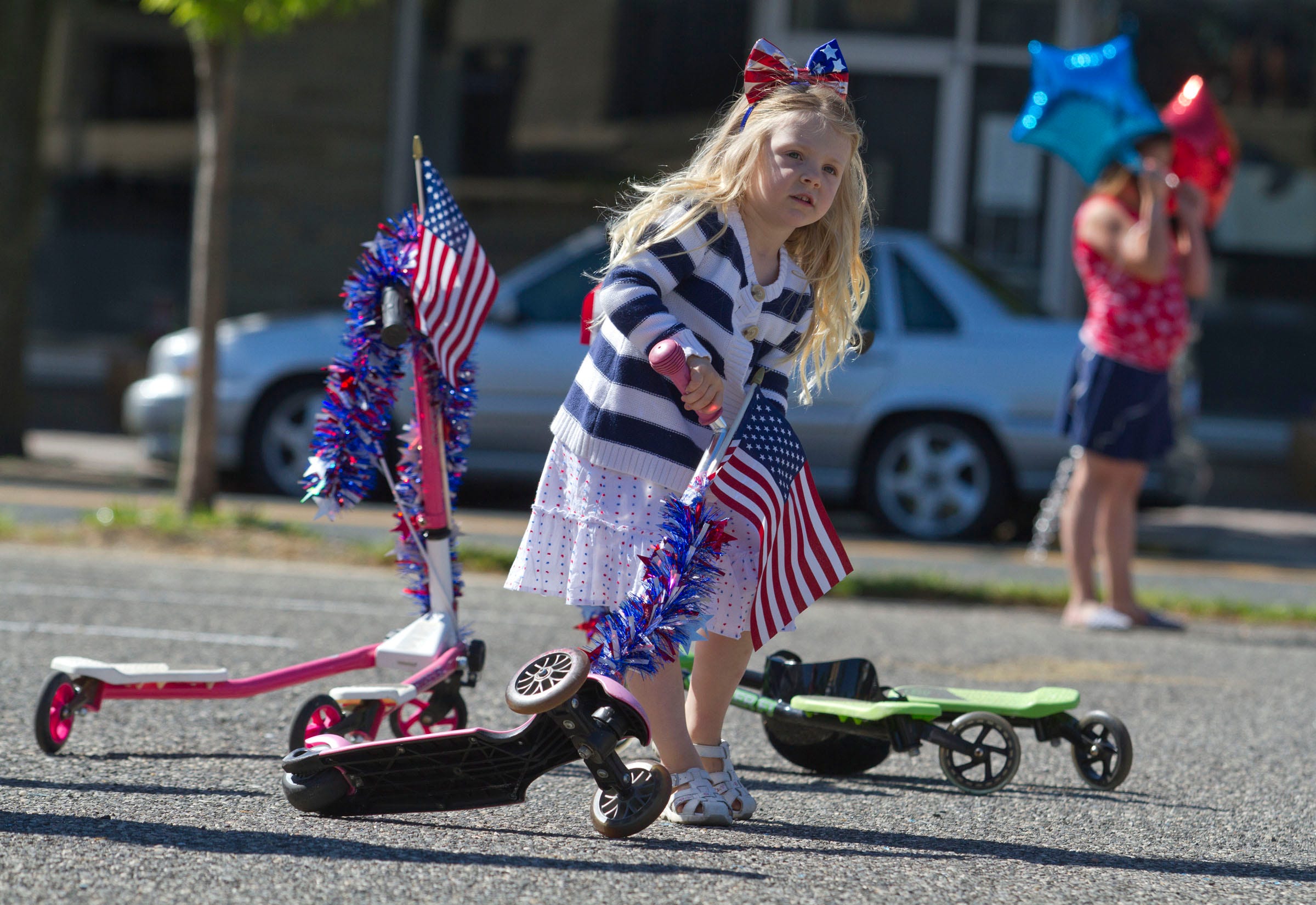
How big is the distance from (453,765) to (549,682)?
0.28m

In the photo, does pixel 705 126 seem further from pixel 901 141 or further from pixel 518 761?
pixel 518 761

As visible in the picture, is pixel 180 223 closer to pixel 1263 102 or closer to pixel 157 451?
pixel 157 451

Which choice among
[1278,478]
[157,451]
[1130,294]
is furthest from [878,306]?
[1278,478]

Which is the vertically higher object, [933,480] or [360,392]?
[360,392]

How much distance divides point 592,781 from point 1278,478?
927cm

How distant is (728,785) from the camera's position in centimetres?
320

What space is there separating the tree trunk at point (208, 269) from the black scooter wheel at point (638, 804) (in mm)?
4776

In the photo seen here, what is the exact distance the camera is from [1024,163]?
40.6ft

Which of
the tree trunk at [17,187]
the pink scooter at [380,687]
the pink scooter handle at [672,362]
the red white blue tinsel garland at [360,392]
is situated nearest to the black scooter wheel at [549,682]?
the pink scooter handle at [672,362]

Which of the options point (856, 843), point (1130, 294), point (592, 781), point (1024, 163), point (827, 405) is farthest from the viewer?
point (1024, 163)

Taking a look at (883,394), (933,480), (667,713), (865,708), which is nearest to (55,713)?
(667,713)

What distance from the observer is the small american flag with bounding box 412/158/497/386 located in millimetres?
3547

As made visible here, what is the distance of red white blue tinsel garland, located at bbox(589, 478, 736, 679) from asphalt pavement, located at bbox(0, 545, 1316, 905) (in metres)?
0.34

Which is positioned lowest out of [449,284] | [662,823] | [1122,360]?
[662,823]
